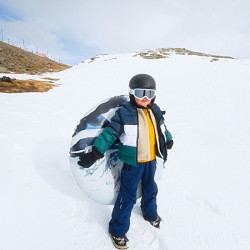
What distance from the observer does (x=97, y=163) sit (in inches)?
94.0

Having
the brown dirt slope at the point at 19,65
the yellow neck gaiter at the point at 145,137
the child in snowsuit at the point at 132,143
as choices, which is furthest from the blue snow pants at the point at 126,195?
the brown dirt slope at the point at 19,65

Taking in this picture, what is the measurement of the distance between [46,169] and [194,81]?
12.3 metres

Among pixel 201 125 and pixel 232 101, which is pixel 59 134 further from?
pixel 232 101

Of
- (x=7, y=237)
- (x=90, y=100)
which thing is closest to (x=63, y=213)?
(x=7, y=237)

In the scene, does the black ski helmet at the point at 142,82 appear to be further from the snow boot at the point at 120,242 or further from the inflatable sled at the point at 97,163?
the snow boot at the point at 120,242

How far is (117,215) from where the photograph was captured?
7.75 ft

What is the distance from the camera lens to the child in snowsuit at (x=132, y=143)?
7.06ft

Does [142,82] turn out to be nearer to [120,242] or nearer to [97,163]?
[97,163]

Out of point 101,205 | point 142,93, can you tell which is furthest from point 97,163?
point 142,93

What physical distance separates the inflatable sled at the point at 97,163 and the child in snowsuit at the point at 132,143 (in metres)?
0.17

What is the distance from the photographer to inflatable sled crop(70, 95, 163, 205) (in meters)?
2.32

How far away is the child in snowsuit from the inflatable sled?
17cm

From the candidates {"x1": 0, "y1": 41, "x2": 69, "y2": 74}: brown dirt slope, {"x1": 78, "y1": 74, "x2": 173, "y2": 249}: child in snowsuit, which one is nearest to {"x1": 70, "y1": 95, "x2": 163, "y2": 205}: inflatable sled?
{"x1": 78, "y1": 74, "x2": 173, "y2": 249}: child in snowsuit

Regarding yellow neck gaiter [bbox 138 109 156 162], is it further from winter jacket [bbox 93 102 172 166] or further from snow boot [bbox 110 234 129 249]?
snow boot [bbox 110 234 129 249]
